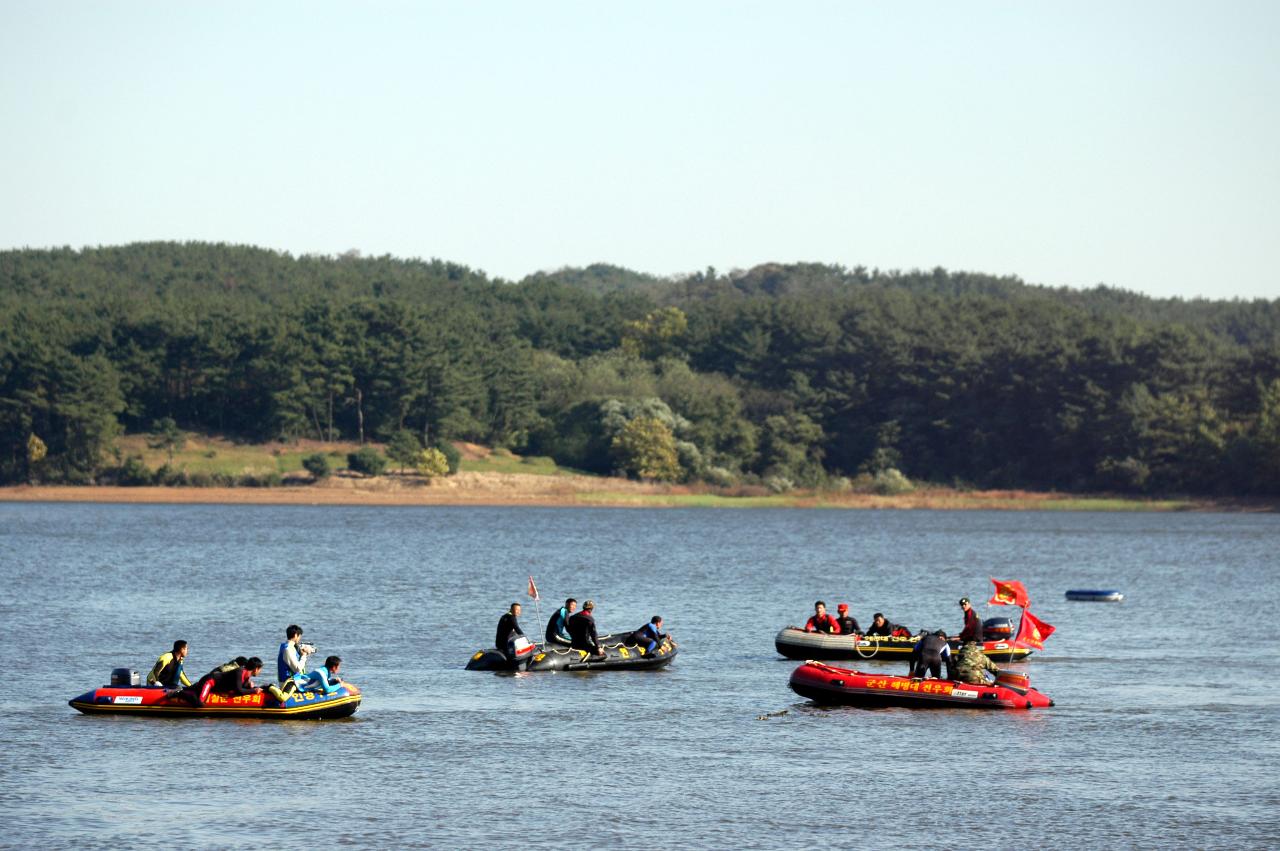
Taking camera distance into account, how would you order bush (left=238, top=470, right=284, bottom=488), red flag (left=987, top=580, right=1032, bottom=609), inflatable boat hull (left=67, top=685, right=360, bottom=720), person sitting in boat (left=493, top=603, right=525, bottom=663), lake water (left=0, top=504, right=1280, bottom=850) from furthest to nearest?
bush (left=238, top=470, right=284, bottom=488) < red flag (left=987, top=580, right=1032, bottom=609) < person sitting in boat (left=493, top=603, right=525, bottom=663) < inflatable boat hull (left=67, top=685, right=360, bottom=720) < lake water (left=0, top=504, right=1280, bottom=850)

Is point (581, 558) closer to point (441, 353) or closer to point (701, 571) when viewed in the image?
point (701, 571)

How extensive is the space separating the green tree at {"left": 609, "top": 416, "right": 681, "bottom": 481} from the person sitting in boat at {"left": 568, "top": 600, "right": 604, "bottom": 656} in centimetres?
10967

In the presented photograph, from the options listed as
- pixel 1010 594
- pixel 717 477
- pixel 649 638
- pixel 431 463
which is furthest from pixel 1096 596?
pixel 717 477

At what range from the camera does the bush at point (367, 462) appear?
145750 millimetres

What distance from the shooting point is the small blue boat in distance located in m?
62.8

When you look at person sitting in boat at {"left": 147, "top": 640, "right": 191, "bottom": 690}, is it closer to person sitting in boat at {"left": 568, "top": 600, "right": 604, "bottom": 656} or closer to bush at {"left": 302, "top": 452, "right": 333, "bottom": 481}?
person sitting in boat at {"left": 568, "top": 600, "right": 604, "bottom": 656}

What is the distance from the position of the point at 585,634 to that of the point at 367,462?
4231 inches

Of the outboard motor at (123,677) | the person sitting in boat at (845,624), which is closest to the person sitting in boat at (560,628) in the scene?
the person sitting in boat at (845,624)

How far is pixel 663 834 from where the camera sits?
24141 mm

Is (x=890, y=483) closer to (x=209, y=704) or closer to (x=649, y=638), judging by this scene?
(x=649, y=638)

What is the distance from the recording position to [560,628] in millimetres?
41219

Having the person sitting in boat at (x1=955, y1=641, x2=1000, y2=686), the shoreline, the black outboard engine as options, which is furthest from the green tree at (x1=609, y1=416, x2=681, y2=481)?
the person sitting in boat at (x1=955, y1=641, x2=1000, y2=686)

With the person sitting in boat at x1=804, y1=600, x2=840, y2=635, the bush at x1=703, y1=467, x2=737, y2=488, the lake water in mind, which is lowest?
the lake water

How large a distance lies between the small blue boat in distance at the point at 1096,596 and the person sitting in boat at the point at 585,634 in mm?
28356
